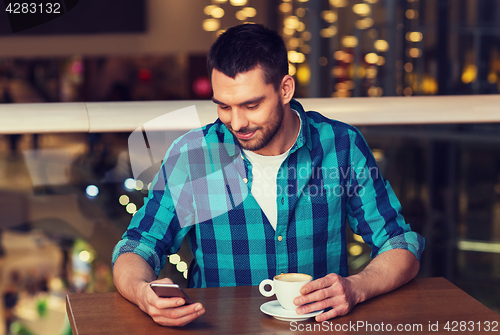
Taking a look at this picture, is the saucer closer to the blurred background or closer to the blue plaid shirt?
the blue plaid shirt

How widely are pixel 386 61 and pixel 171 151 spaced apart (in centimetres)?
221

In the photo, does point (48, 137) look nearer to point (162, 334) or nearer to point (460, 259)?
point (162, 334)

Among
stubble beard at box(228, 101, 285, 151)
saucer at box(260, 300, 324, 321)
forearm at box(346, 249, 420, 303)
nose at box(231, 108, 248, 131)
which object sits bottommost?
forearm at box(346, 249, 420, 303)

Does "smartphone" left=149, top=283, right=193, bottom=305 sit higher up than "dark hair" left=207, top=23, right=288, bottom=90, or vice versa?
"dark hair" left=207, top=23, right=288, bottom=90

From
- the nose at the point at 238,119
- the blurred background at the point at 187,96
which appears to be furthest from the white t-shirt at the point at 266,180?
the blurred background at the point at 187,96

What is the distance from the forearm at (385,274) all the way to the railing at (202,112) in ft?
2.01

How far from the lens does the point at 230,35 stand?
A: 50.6 inches

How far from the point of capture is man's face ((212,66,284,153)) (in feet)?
4.04

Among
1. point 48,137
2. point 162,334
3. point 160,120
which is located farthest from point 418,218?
point 162,334

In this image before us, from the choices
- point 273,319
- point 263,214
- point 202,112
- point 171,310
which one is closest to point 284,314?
point 273,319

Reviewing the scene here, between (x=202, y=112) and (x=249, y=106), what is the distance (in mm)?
392

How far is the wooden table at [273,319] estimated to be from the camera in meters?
0.87

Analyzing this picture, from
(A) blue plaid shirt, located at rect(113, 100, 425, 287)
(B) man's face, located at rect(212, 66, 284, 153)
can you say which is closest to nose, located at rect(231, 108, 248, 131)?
(B) man's face, located at rect(212, 66, 284, 153)

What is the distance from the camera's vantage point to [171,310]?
882 millimetres
